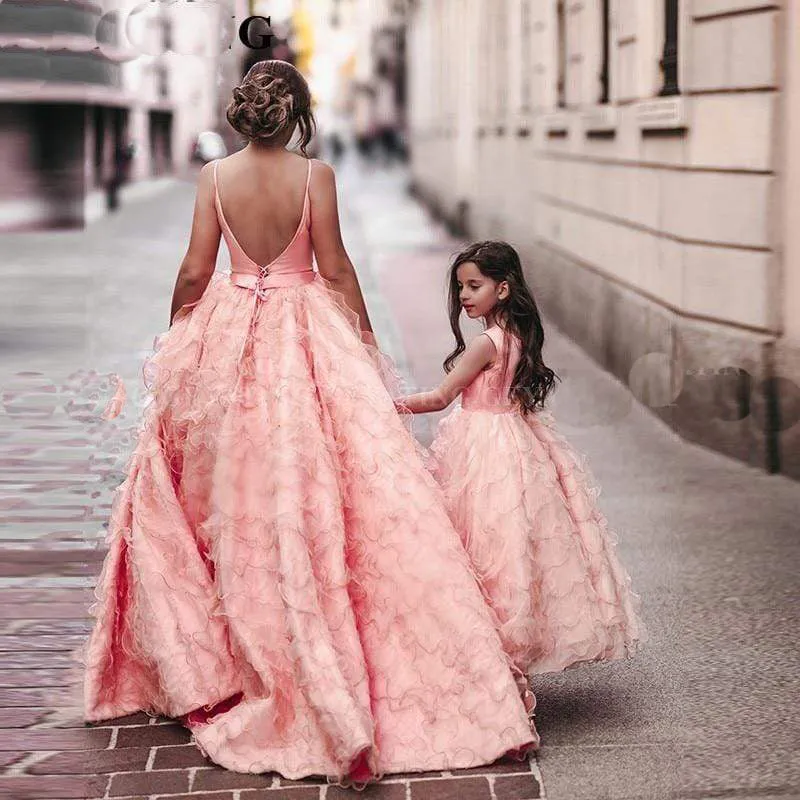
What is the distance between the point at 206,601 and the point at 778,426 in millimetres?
4473

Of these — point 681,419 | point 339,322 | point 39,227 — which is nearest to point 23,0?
point 39,227

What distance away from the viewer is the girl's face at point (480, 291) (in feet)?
15.6

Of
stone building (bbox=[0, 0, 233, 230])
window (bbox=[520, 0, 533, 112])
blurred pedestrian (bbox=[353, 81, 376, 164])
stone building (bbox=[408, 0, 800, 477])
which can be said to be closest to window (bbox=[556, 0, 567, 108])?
stone building (bbox=[408, 0, 800, 477])

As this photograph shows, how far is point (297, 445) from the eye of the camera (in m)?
4.61

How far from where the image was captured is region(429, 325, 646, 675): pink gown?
4629 millimetres

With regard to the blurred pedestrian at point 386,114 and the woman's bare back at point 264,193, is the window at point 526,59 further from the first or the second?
the blurred pedestrian at point 386,114

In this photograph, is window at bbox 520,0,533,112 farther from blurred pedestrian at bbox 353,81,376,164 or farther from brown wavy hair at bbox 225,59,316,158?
blurred pedestrian at bbox 353,81,376,164

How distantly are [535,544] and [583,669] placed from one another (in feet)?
2.62

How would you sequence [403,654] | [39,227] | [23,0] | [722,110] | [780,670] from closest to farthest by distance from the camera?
[403,654], [780,670], [722,110], [39,227], [23,0]

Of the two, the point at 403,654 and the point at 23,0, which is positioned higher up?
the point at 23,0

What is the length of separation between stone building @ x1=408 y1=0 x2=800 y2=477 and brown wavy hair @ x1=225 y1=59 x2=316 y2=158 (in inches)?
168

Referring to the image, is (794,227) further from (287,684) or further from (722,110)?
(287,684)

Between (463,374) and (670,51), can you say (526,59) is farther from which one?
(463,374)

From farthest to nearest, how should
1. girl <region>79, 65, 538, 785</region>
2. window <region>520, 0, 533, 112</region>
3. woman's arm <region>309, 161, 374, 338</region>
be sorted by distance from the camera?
window <region>520, 0, 533, 112</region>
woman's arm <region>309, 161, 374, 338</region>
girl <region>79, 65, 538, 785</region>
